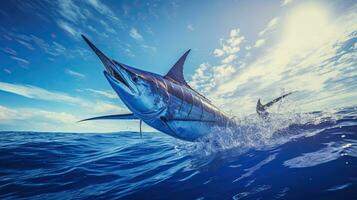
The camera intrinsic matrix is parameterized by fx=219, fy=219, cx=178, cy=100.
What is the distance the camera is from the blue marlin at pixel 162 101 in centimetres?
407

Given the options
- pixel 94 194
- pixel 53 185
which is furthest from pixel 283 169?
pixel 53 185

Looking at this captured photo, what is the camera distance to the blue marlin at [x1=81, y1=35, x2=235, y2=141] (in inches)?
160

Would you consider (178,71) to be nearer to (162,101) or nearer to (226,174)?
(162,101)

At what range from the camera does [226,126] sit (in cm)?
777

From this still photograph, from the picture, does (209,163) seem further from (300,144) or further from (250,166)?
(300,144)

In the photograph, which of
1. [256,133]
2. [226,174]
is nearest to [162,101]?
[226,174]

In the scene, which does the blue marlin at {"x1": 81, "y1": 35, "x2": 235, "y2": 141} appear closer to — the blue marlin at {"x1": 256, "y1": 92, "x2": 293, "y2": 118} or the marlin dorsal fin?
the marlin dorsal fin

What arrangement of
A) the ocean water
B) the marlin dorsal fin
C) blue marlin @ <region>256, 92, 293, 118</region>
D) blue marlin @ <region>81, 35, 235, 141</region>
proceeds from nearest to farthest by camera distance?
the ocean water
blue marlin @ <region>81, 35, 235, 141</region>
the marlin dorsal fin
blue marlin @ <region>256, 92, 293, 118</region>

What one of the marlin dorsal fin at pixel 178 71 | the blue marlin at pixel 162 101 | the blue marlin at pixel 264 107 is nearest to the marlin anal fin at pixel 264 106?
the blue marlin at pixel 264 107

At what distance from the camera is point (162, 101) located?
4859mm

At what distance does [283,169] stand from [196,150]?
14.1 feet

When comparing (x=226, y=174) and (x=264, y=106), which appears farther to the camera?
(x=264, y=106)

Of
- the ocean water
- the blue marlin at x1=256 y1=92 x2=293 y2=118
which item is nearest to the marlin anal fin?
the blue marlin at x1=256 y1=92 x2=293 y2=118

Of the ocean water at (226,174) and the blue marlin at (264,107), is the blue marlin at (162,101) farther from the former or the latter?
the blue marlin at (264,107)
